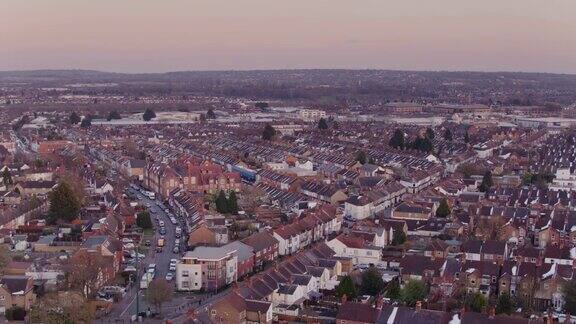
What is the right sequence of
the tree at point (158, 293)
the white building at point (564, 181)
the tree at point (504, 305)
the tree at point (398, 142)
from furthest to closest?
the tree at point (398, 142), the white building at point (564, 181), the tree at point (158, 293), the tree at point (504, 305)

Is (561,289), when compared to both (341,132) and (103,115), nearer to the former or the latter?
(341,132)

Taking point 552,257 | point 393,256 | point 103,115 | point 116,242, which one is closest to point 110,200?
point 116,242

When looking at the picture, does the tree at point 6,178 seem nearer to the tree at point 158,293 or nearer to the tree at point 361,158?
the tree at point 158,293

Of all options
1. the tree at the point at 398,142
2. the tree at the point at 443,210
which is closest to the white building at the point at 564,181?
the tree at the point at 443,210

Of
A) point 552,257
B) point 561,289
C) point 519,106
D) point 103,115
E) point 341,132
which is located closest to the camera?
point 561,289

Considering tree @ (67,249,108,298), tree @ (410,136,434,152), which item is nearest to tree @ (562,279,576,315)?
tree @ (67,249,108,298)

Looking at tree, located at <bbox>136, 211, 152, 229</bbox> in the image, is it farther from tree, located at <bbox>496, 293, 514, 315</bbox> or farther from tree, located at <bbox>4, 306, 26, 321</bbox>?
tree, located at <bbox>496, 293, 514, 315</bbox>
